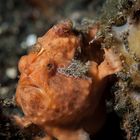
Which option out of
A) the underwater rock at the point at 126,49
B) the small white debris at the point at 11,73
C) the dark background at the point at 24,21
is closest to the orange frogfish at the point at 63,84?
the underwater rock at the point at 126,49

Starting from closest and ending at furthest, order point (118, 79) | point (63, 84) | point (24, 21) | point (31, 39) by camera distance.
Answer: point (63, 84)
point (118, 79)
point (31, 39)
point (24, 21)

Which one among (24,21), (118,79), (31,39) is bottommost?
(118,79)

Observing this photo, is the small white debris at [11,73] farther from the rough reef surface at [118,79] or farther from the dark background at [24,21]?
the rough reef surface at [118,79]

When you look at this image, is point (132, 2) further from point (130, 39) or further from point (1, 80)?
point (1, 80)

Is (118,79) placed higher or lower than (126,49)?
lower

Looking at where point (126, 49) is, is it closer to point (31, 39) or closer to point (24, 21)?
point (31, 39)

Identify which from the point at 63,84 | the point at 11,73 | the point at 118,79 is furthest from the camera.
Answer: the point at 11,73

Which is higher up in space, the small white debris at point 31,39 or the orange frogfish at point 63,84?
the small white debris at point 31,39

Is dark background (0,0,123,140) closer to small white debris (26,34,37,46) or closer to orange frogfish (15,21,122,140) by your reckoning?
small white debris (26,34,37,46)

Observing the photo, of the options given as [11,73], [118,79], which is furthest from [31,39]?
[118,79]

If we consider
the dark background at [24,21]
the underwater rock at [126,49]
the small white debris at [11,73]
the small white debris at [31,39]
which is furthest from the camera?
the small white debris at [31,39]

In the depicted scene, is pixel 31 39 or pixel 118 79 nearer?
pixel 118 79

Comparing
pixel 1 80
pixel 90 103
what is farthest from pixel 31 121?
pixel 1 80
